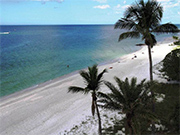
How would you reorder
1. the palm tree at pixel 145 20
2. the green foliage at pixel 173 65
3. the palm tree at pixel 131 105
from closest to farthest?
the palm tree at pixel 131 105 → the palm tree at pixel 145 20 → the green foliage at pixel 173 65

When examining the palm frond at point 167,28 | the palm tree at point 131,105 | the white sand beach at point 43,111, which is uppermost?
the palm frond at point 167,28

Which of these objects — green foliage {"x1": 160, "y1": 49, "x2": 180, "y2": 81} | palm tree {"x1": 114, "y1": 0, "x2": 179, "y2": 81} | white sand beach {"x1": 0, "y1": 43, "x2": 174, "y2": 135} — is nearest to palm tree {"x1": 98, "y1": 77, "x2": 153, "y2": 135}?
palm tree {"x1": 114, "y1": 0, "x2": 179, "y2": 81}

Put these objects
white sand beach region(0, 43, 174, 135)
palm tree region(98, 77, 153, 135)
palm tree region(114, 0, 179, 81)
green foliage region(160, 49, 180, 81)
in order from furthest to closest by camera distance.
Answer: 1. green foliage region(160, 49, 180, 81)
2. white sand beach region(0, 43, 174, 135)
3. palm tree region(114, 0, 179, 81)
4. palm tree region(98, 77, 153, 135)

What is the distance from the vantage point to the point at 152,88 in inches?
420

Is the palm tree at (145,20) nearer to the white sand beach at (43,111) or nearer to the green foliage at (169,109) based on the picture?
the green foliage at (169,109)

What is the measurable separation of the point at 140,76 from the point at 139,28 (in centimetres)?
1544

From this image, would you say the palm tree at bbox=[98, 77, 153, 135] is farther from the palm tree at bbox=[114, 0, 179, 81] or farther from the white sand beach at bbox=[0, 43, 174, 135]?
the white sand beach at bbox=[0, 43, 174, 135]

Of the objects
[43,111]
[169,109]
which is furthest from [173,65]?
[43,111]

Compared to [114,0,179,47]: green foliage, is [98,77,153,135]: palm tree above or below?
below

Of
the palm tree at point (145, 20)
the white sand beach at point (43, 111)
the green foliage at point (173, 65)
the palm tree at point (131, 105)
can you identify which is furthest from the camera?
the green foliage at point (173, 65)

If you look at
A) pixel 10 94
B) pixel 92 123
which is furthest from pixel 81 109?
pixel 10 94

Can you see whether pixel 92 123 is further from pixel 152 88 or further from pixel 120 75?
pixel 120 75

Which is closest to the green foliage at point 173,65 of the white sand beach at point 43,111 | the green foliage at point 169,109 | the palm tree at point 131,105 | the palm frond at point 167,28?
the green foliage at point 169,109

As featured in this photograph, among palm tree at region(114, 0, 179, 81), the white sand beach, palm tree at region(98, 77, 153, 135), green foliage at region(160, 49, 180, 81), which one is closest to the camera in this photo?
palm tree at region(98, 77, 153, 135)
